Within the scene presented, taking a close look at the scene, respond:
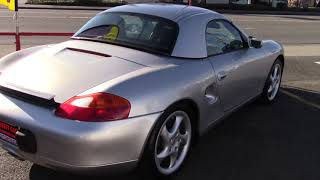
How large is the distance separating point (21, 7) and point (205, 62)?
74.0 ft

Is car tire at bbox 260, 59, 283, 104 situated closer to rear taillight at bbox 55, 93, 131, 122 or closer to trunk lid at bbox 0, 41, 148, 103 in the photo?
trunk lid at bbox 0, 41, 148, 103

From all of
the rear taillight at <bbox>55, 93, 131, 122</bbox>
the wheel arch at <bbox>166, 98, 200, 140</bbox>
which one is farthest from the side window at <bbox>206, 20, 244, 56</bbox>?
the rear taillight at <bbox>55, 93, 131, 122</bbox>

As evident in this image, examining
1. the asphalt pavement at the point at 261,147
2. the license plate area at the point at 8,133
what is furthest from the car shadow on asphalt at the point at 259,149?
the license plate area at the point at 8,133

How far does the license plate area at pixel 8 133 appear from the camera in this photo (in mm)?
3653

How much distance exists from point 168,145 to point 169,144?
0.01m

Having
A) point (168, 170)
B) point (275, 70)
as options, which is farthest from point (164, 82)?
point (275, 70)

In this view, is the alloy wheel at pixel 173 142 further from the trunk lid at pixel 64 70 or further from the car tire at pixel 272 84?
the car tire at pixel 272 84

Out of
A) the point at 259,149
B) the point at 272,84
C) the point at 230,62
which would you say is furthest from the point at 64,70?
the point at 272,84

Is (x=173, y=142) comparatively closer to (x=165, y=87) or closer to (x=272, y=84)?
(x=165, y=87)

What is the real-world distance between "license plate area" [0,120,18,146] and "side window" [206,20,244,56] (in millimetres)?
2046

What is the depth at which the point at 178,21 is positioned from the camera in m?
4.71

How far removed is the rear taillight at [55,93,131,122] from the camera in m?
3.49

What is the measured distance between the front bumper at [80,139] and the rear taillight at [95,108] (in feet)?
0.14

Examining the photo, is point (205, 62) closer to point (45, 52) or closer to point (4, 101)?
point (45, 52)
